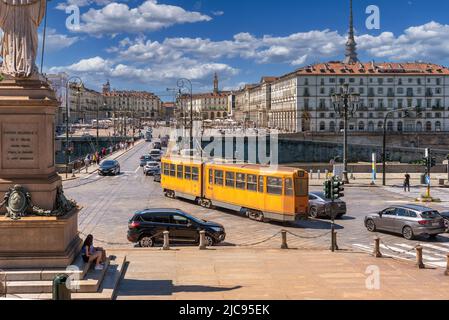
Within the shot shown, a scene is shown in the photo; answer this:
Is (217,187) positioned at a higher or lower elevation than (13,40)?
lower

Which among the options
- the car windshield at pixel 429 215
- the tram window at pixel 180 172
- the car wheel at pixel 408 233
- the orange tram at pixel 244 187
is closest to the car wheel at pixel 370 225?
the car wheel at pixel 408 233

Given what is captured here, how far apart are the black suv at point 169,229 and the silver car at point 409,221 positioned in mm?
7704

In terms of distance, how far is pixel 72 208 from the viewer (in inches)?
527

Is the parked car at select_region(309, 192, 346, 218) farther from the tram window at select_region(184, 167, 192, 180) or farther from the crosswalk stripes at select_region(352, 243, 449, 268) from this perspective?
the tram window at select_region(184, 167, 192, 180)

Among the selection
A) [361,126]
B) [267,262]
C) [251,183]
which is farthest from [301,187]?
[361,126]

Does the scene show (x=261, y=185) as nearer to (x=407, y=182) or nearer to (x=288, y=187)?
(x=288, y=187)

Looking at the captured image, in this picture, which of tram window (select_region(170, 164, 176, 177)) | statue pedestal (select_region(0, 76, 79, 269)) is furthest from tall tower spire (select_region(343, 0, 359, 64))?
statue pedestal (select_region(0, 76, 79, 269))

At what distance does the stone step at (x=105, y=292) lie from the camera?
1123 centimetres

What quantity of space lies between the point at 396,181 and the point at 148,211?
3223cm

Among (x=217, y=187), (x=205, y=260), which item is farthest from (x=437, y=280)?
(x=217, y=187)

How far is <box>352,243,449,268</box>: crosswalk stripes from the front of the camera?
61.1 feet

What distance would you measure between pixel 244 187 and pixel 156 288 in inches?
595

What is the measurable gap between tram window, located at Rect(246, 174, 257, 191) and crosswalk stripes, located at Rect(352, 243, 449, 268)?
21.7 feet
